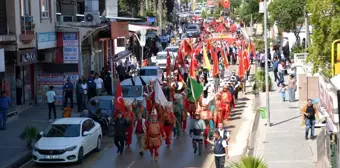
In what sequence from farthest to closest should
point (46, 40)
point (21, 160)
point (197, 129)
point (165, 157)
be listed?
point (46, 40) → point (165, 157) → point (21, 160) → point (197, 129)

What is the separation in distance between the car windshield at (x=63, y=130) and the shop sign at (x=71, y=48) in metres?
12.4

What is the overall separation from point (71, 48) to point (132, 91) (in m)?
5.44

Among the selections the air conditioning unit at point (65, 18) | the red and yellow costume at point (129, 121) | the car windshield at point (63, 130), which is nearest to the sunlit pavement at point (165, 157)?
→ the red and yellow costume at point (129, 121)

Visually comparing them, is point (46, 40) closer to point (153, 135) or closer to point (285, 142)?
point (153, 135)

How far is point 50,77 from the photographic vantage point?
110ft

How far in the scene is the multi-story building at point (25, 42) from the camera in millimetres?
29062

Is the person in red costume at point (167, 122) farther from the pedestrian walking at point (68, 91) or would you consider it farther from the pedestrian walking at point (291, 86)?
the pedestrian walking at point (291, 86)

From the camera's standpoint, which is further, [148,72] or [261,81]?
[148,72]

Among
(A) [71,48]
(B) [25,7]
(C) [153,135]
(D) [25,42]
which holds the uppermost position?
(B) [25,7]

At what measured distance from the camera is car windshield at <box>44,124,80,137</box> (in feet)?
69.3

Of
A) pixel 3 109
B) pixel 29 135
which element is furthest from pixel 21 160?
pixel 3 109

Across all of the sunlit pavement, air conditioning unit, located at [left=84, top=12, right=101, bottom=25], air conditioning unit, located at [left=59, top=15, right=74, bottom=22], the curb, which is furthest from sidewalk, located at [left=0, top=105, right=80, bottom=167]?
air conditioning unit, located at [left=84, top=12, right=101, bottom=25]

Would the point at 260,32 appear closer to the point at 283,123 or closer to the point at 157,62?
the point at 157,62

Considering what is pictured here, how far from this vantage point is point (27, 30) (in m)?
30.5
